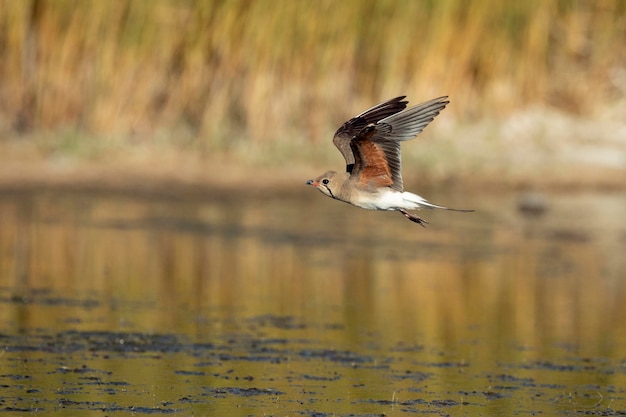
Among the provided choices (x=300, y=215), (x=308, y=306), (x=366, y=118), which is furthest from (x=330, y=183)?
(x=300, y=215)

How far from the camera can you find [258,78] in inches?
750

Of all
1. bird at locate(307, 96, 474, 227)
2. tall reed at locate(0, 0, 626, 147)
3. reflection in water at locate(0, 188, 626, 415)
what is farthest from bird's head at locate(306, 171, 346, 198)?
tall reed at locate(0, 0, 626, 147)

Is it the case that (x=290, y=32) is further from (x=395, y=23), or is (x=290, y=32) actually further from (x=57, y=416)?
(x=57, y=416)

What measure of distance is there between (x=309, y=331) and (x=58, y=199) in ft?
26.3

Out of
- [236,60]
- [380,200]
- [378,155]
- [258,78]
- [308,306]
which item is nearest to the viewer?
[380,200]

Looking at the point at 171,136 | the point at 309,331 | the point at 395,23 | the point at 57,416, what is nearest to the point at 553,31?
the point at 395,23

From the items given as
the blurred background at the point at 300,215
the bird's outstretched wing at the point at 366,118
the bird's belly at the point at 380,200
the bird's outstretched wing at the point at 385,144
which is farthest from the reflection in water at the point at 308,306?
the bird's outstretched wing at the point at 366,118

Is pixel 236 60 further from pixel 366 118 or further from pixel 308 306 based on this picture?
pixel 366 118

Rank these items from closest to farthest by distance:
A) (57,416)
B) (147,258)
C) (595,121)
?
1. (57,416)
2. (147,258)
3. (595,121)

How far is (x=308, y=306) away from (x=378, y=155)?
3.03 m

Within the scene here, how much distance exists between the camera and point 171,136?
19.3m

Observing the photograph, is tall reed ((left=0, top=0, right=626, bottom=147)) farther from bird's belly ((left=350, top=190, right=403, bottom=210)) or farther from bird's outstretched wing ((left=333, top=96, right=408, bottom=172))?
bird's belly ((left=350, top=190, right=403, bottom=210))

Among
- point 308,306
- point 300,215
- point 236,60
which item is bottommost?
point 308,306

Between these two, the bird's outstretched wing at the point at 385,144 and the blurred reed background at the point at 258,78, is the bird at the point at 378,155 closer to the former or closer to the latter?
the bird's outstretched wing at the point at 385,144
